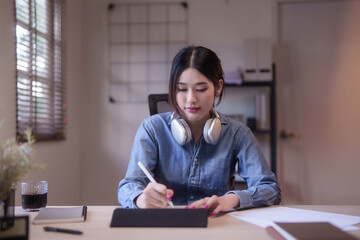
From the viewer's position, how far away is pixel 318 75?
2965 mm

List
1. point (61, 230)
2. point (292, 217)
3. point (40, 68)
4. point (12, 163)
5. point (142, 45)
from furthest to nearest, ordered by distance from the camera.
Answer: point (142, 45) → point (40, 68) → point (292, 217) → point (61, 230) → point (12, 163)

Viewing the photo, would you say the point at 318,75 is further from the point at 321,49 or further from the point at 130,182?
the point at 130,182

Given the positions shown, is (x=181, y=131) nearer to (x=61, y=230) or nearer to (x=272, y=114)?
(x=61, y=230)

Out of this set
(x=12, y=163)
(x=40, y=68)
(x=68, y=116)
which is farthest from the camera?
(x=68, y=116)

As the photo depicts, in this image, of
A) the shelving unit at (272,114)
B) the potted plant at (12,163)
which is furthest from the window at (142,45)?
the potted plant at (12,163)

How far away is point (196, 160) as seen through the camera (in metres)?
1.31

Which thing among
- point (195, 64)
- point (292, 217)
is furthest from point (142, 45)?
point (292, 217)

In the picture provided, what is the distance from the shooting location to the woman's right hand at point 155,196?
3.12 ft

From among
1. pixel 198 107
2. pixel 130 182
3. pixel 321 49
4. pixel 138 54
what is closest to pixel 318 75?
pixel 321 49

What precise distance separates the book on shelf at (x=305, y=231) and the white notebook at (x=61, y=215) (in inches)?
20.9

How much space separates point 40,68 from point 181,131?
1.45 metres

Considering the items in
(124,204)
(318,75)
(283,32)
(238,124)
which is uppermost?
(283,32)

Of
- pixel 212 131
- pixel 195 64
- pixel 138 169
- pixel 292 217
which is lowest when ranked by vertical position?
pixel 292 217

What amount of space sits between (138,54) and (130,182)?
2061 mm
